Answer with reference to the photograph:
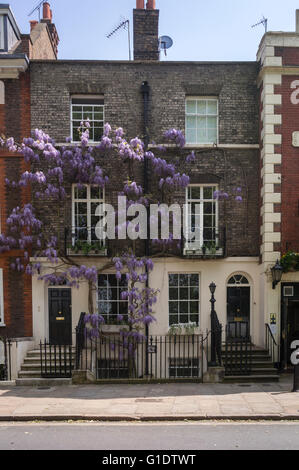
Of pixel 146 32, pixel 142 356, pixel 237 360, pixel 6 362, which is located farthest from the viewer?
pixel 146 32

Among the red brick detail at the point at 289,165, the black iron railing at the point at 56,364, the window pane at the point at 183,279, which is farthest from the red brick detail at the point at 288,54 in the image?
the black iron railing at the point at 56,364

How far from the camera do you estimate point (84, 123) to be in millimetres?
14398

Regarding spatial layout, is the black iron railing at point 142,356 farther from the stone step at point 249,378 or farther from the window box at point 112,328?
the stone step at point 249,378

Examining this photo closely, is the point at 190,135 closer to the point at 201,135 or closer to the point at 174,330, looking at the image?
the point at 201,135

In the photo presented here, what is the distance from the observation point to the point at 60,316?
572 inches

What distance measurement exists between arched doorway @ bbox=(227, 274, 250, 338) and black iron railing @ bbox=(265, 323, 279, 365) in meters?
0.91

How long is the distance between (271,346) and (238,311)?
1.56 metres

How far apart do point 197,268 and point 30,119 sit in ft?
23.6

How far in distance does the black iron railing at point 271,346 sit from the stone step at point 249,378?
96cm

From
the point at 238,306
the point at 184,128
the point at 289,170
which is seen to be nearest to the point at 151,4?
the point at 184,128

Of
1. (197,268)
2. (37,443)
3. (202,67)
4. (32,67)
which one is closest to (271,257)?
(197,268)

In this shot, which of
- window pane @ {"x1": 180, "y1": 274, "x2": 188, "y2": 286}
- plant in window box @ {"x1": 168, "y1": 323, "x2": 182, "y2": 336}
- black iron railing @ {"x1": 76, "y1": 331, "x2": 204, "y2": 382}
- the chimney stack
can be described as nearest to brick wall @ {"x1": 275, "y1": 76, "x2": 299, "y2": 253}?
window pane @ {"x1": 180, "y1": 274, "x2": 188, "y2": 286}

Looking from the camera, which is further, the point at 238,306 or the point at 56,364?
the point at 238,306

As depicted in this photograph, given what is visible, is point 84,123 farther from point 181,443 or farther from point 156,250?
point 181,443
